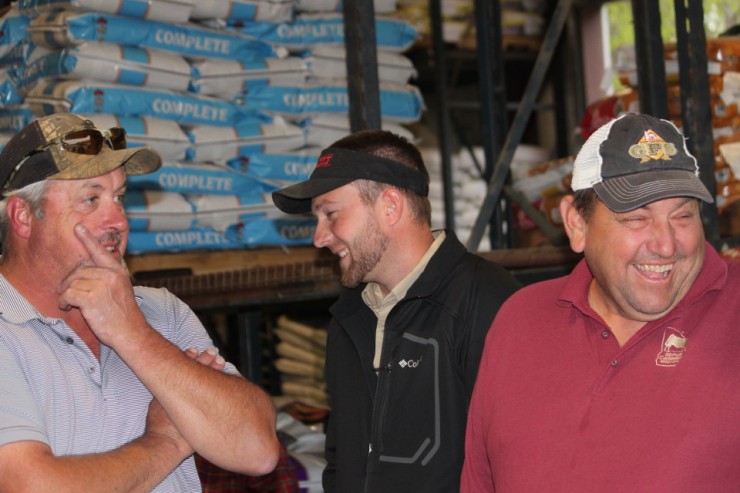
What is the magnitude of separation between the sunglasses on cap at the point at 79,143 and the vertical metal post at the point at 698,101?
284 centimetres

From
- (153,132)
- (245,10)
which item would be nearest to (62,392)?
(153,132)

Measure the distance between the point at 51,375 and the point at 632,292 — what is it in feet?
4.35

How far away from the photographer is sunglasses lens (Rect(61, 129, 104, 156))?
2752 mm

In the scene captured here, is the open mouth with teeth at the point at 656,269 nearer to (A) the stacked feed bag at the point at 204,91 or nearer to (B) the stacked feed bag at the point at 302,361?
(A) the stacked feed bag at the point at 204,91

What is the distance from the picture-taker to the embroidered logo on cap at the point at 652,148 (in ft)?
8.16

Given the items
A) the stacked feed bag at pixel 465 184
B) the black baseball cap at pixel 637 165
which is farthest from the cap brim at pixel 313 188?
the stacked feed bag at pixel 465 184

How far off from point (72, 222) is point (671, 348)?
145 cm

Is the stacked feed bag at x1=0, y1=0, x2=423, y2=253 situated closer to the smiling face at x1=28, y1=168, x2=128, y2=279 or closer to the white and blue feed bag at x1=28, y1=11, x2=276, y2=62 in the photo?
the white and blue feed bag at x1=28, y1=11, x2=276, y2=62

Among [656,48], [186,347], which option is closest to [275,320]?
[656,48]

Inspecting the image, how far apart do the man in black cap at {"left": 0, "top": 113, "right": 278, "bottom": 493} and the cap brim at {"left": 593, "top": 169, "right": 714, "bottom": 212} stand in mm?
991

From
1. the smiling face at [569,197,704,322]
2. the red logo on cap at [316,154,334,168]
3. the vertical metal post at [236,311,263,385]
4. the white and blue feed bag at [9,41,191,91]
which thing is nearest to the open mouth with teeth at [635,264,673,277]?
the smiling face at [569,197,704,322]

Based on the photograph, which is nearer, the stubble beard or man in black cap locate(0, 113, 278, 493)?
man in black cap locate(0, 113, 278, 493)

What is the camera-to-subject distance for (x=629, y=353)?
2.44m

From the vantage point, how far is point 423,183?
3.62 meters
